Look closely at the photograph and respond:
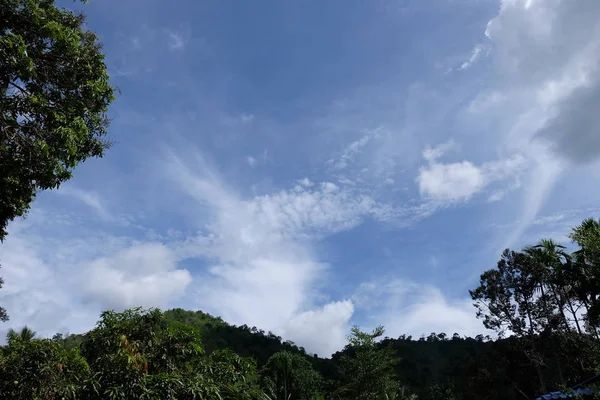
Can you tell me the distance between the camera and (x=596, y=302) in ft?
65.6

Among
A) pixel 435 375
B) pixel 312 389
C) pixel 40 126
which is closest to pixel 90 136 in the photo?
pixel 40 126

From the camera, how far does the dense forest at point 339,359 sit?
1245 cm

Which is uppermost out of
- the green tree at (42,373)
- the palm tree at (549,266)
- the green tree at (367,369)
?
the palm tree at (549,266)

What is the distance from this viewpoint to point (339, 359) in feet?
97.0

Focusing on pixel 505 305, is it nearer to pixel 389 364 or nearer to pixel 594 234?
pixel 389 364

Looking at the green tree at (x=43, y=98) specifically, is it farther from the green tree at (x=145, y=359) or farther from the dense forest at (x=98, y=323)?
the green tree at (x=145, y=359)

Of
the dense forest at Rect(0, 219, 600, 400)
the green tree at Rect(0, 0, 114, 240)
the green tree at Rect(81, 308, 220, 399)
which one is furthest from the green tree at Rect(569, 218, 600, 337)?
the green tree at Rect(0, 0, 114, 240)

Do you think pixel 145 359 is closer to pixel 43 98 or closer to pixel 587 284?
pixel 43 98

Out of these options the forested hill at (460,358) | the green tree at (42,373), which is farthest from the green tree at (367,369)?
the green tree at (42,373)

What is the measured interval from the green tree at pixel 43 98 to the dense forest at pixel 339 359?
5.32 m

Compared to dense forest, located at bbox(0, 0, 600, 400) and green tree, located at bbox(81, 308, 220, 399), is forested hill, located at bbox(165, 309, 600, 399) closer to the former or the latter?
dense forest, located at bbox(0, 0, 600, 400)

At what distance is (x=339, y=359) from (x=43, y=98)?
25.7m

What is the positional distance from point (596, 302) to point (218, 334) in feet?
190

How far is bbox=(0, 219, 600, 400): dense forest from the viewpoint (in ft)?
40.9
